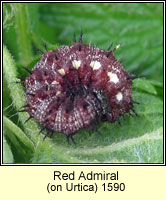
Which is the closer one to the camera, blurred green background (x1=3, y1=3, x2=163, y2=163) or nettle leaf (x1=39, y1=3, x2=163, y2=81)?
A: blurred green background (x1=3, y1=3, x2=163, y2=163)

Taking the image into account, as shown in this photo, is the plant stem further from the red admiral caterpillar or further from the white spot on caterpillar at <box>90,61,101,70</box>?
the white spot on caterpillar at <box>90,61,101,70</box>

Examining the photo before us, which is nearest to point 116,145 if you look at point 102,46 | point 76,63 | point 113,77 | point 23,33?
point 113,77

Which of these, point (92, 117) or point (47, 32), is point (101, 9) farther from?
point (92, 117)

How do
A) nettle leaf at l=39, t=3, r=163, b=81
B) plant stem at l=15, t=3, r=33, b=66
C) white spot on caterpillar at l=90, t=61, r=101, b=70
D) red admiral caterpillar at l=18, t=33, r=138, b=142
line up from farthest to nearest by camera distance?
nettle leaf at l=39, t=3, r=163, b=81, plant stem at l=15, t=3, r=33, b=66, white spot on caterpillar at l=90, t=61, r=101, b=70, red admiral caterpillar at l=18, t=33, r=138, b=142

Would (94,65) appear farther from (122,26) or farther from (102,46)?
(122,26)

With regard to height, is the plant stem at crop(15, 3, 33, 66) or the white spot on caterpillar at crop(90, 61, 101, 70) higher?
the plant stem at crop(15, 3, 33, 66)

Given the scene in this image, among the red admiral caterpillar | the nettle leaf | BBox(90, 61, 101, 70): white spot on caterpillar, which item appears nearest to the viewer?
the red admiral caterpillar

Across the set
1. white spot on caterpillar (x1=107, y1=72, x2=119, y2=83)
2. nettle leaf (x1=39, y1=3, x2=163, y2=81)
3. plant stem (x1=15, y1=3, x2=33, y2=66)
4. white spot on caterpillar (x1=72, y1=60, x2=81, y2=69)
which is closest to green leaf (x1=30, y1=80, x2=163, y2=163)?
white spot on caterpillar (x1=107, y1=72, x2=119, y2=83)

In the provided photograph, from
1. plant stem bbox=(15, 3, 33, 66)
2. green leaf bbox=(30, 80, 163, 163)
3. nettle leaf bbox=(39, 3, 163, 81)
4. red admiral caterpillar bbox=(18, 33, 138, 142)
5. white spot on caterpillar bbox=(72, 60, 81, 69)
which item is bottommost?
green leaf bbox=(30, 80, 163, 163)
